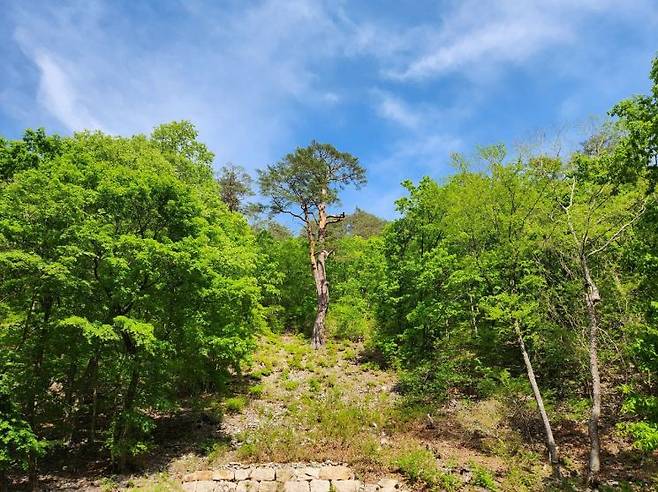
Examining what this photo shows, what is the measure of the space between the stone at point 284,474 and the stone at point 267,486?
0.21 metres

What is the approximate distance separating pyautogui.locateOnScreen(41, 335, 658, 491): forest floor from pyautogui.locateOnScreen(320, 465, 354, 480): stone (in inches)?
18.0

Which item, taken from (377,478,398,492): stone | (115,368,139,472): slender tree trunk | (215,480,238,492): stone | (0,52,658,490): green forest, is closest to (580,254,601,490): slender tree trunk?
(0,52,658,490): green forest

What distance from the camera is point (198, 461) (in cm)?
1428

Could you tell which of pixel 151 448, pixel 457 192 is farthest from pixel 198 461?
pixel 457 192

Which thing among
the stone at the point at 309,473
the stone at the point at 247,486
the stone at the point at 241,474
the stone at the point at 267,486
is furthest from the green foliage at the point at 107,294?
the stone at the point at 309,473

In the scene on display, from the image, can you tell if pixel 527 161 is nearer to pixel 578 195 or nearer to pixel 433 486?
pixel 578 195

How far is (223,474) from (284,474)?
1940mm

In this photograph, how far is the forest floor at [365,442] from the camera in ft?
41.2

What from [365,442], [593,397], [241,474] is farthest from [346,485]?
[593,397]

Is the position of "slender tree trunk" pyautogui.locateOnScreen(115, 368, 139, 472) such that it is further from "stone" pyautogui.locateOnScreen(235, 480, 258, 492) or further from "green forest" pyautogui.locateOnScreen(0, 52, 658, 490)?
"stone" pyautogui.locateOnScreen(235, 480, 258, 492)

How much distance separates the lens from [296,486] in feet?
41.1

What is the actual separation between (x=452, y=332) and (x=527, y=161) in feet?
26.6

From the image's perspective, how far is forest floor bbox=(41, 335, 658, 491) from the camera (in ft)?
41.2

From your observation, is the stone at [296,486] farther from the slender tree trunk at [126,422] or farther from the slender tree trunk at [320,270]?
the slender tree trunk at [320,270]
